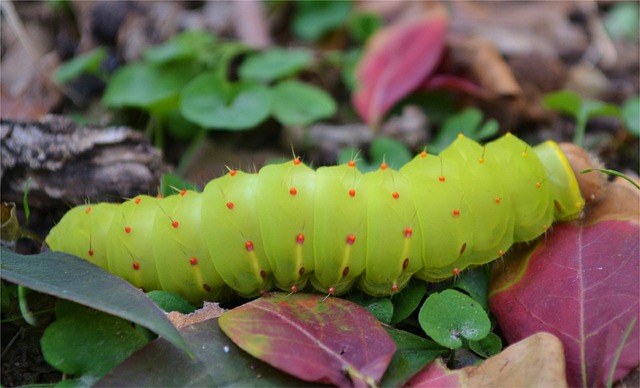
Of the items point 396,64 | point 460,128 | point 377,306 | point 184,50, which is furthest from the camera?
point 396,64

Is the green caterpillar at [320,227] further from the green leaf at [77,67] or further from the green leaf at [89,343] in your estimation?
the green leaf at [77,67]

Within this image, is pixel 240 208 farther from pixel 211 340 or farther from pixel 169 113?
pixel 169 113

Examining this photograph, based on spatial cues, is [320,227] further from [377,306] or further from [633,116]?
[633,116]

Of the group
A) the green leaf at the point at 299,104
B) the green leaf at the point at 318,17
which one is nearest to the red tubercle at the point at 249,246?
the green leaf at the point at 299,104

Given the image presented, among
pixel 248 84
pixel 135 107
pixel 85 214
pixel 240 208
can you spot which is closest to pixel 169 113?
pixel 135 107

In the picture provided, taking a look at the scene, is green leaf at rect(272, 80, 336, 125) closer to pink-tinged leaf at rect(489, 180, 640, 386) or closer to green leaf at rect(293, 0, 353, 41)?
green leaf at rect(293, 0, 353, 41)

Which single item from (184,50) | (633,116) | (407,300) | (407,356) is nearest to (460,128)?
(633,116)

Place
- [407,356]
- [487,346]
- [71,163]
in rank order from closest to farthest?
1. [407,356]
2. [487,346]
3. [71,163]
